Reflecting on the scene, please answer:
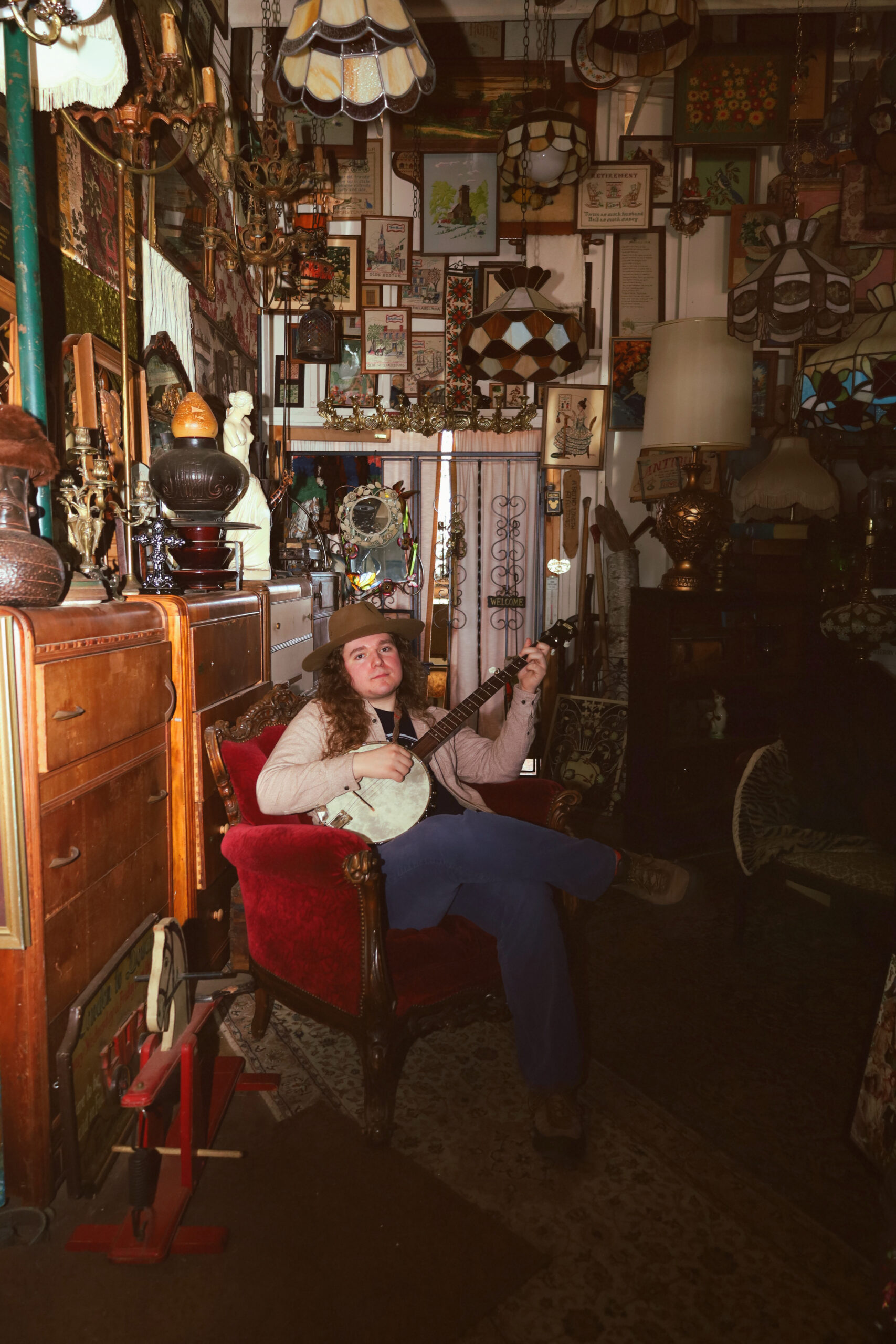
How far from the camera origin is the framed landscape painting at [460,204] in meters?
5.64

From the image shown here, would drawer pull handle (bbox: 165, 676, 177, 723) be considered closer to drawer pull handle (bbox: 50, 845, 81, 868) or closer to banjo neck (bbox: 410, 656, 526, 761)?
drawer pull handle (bbox: 50, 845, 81, 868)

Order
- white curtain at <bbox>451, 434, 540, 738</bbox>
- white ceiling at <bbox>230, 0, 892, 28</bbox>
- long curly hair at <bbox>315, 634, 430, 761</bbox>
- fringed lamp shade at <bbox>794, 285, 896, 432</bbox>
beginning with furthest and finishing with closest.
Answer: white curtain at <bbox>451, 434, 540, 738</bbox>, white ceiling at <bbox>230, 0, 892, 28</bbox>, fringed lamp shade at <bbox>794, 285, 896, 432</bbox>, long curly hair at <bbox>315, 634, 430, 761</bbox>

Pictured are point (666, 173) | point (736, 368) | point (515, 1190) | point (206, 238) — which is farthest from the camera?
point (666, 173)

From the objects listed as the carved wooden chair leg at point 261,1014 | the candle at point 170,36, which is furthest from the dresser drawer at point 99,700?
the candle at point 170,36

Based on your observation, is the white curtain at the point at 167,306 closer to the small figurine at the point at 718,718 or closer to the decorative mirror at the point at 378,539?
the decorative mirror at the point at 378,539

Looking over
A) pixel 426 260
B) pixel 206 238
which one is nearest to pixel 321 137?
pixel 426 260

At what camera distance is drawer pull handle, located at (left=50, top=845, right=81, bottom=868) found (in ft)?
5.29

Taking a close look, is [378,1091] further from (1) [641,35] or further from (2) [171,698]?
(1) [641,35]

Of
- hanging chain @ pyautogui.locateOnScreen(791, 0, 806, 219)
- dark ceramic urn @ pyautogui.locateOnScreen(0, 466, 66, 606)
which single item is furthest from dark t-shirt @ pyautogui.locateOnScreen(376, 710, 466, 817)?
hanging chain @ pyautogui.locateOnScreen(791, 0, 806, 219)

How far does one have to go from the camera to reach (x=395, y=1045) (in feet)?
6.68

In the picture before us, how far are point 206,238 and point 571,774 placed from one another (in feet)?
11.9

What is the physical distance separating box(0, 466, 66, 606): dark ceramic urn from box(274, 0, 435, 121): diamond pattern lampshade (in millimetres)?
1583

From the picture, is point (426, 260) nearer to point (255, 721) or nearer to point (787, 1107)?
point (255, 721)

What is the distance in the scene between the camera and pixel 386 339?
5816 mm
